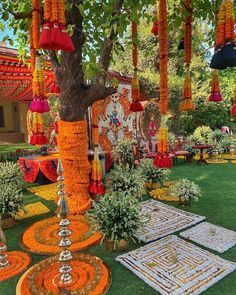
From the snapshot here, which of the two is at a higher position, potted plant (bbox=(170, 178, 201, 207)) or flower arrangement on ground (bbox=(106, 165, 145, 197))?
flower arrangement on ground (bbox=(106, 165, 145, 197))

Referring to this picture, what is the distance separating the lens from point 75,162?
17.1 ft

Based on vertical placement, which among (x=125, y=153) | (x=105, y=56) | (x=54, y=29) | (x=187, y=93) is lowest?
(x=125, y=153)

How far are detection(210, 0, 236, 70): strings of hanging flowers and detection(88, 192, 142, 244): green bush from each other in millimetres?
2394

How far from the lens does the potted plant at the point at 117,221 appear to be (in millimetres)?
3953

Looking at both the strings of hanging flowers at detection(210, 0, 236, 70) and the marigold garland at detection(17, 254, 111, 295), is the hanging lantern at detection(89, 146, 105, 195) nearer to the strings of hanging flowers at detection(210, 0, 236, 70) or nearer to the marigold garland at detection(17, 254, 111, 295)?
the marigold garland at detection(17, 254, 111, 295)

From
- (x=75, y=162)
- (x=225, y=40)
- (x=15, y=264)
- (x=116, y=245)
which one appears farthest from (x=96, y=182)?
(x=225, y=40)

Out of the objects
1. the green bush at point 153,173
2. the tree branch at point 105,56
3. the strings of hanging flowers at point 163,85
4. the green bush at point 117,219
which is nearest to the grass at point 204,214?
the green bush at point 117,219

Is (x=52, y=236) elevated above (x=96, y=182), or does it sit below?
below

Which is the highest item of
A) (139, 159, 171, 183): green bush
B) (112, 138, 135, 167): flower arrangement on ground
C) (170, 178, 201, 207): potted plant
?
(112, 138, 135, 167): flower arrangement on ground

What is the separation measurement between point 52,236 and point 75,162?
143 centimetres

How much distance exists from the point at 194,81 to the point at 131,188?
1561 centimetres

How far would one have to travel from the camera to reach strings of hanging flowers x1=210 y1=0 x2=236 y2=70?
10.4ft

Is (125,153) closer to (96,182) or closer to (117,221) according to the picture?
(96,182)

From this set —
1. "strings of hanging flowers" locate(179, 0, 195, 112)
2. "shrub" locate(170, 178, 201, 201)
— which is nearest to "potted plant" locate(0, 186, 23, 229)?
"shrub" locate(170, 178, 201, 201)
